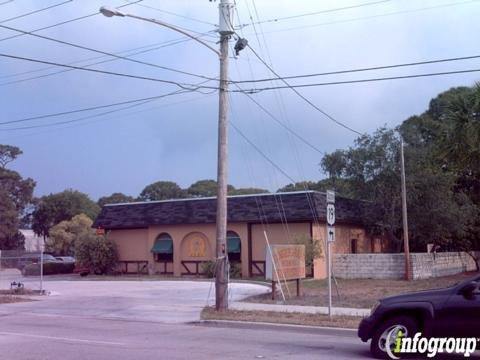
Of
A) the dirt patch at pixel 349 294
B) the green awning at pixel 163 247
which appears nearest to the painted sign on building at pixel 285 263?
the dirt patch at pixel 349 294

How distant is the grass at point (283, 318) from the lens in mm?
15742

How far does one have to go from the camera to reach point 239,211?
39000 mm

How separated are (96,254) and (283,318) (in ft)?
89.2

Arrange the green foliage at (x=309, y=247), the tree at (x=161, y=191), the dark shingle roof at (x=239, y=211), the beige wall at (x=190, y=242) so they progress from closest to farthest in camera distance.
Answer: the green foliage at (x=309, y=247) → the dark shingle roof at (x=239, y=211) → the beige wall at (x=190, y=242) → the tree at (x=161, y=191)

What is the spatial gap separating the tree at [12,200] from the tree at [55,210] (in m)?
2.42

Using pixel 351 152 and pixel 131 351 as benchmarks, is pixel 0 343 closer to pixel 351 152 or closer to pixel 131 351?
pixel 131 351

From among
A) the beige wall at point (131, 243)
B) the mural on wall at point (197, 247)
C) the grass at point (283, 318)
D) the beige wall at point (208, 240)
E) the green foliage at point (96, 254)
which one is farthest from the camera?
the beige wall at point (131, 243)

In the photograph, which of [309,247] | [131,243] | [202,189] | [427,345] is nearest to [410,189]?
[309,247]

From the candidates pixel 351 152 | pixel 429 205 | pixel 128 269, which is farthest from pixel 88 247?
pixel 429 205

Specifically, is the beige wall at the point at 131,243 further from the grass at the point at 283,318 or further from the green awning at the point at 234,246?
the grass at the point at 283,318

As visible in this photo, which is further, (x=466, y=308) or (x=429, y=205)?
(x=429, y=205)

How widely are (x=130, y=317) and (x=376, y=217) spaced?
77.2 feet

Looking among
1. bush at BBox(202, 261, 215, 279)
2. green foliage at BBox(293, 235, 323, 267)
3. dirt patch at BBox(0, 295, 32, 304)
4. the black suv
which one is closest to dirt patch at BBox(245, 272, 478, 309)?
green foliage at BBox(293, 235, 323, 267)

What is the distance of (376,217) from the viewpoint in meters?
40.1
